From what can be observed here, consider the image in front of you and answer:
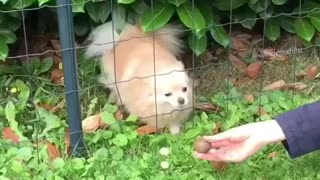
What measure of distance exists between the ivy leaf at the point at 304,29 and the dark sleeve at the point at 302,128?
1.52 metres

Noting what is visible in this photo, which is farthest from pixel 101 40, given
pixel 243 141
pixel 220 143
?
pixel 243 141

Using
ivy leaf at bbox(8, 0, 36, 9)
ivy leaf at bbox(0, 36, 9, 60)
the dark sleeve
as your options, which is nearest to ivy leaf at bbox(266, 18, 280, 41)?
ivy leaf at bbox(8, 0, 36, 9)

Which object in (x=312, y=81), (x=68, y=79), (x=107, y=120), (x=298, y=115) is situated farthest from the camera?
(x=312, y=81)

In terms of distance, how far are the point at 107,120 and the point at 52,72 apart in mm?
540

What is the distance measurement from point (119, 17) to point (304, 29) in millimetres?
911

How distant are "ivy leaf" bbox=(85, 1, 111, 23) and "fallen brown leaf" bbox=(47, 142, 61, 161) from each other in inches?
26.9

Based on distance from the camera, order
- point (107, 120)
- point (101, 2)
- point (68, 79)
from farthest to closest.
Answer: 1. point (101, 2)
2. point (107, 120)
3. point (68, 79)

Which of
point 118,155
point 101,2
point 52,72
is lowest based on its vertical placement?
point 118,155

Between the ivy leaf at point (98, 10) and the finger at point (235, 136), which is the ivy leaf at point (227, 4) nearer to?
the ivy leaf at point (98, 10)

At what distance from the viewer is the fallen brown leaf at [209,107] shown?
3.20 meters

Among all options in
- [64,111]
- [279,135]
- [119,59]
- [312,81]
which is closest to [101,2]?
[119,59]

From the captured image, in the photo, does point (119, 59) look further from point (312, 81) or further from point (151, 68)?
point (312, 81)

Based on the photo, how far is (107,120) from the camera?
303 cm

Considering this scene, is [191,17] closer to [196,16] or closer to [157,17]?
[196,16]
